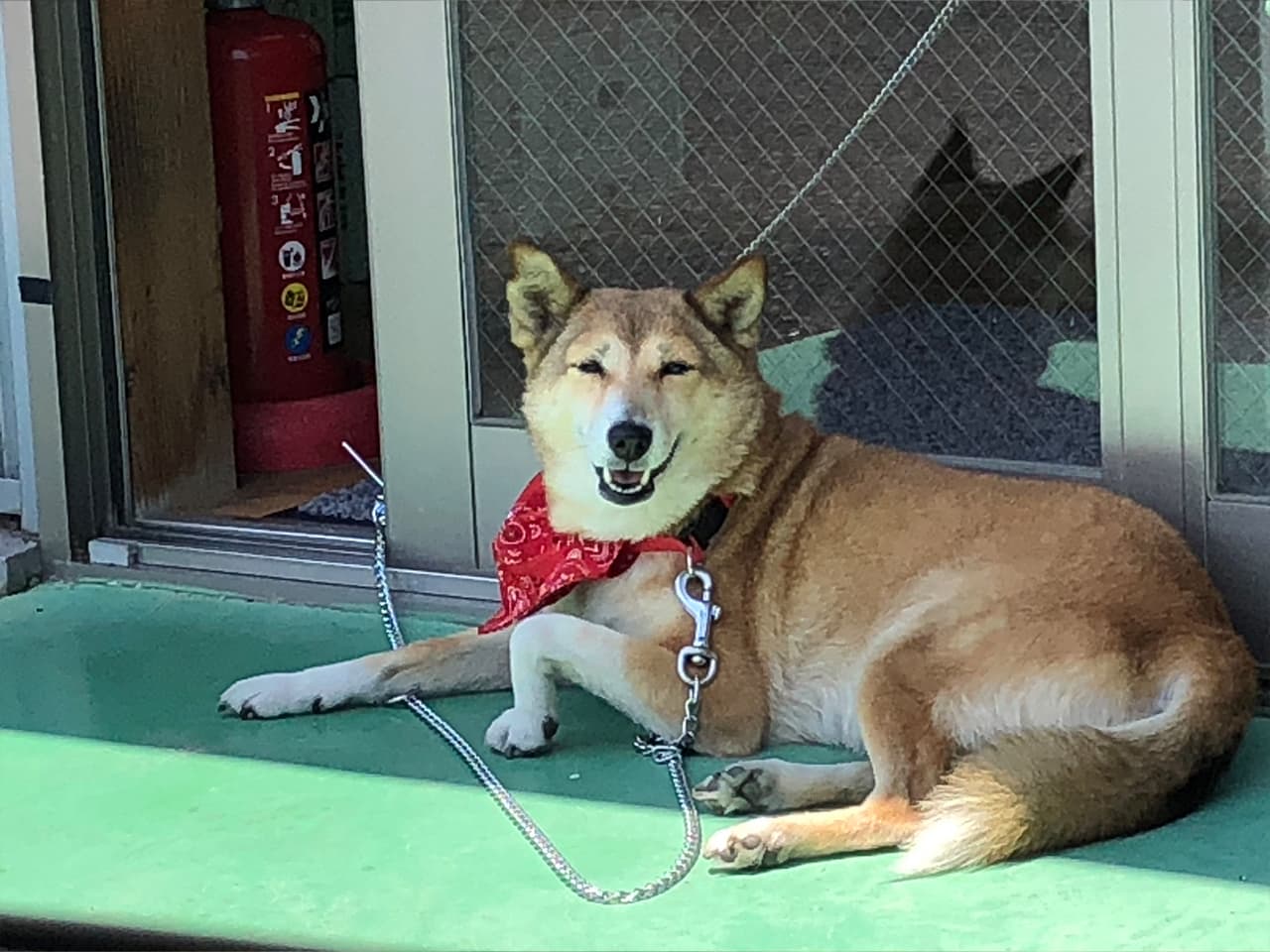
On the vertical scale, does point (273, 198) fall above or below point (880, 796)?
above

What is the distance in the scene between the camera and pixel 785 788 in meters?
3.20

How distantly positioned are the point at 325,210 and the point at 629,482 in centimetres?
189

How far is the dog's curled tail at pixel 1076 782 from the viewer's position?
2.91 m

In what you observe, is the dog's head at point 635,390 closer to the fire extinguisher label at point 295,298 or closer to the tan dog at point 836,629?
the tan dog at point 836,629

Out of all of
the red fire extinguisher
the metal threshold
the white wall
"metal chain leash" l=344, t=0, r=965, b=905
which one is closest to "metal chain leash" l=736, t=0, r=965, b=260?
"metal chain leash" l=344, t=0, r=965, b=905

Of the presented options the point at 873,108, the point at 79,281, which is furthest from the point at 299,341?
→ the point at 873,108

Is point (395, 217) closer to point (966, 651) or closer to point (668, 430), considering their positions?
point (668, 430)

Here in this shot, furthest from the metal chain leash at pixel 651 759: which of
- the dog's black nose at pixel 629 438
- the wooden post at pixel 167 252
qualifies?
the wooden post at pixel 167 252

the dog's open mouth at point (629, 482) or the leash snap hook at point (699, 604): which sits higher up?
the dog's open mouth at point (629, 482)

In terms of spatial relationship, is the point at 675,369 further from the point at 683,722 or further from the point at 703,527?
the point at 683,722

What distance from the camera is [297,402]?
16.7 feet

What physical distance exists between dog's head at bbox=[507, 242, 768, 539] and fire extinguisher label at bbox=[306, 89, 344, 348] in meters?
1.55

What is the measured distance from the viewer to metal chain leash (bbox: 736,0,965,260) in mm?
3771

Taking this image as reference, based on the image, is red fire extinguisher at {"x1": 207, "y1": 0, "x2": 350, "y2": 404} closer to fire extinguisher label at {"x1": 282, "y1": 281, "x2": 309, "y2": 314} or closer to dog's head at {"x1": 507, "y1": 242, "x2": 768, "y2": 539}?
fire extinguisher label at {"x1": 282, "y1": 281, "x2": 309, "y2": 314}
